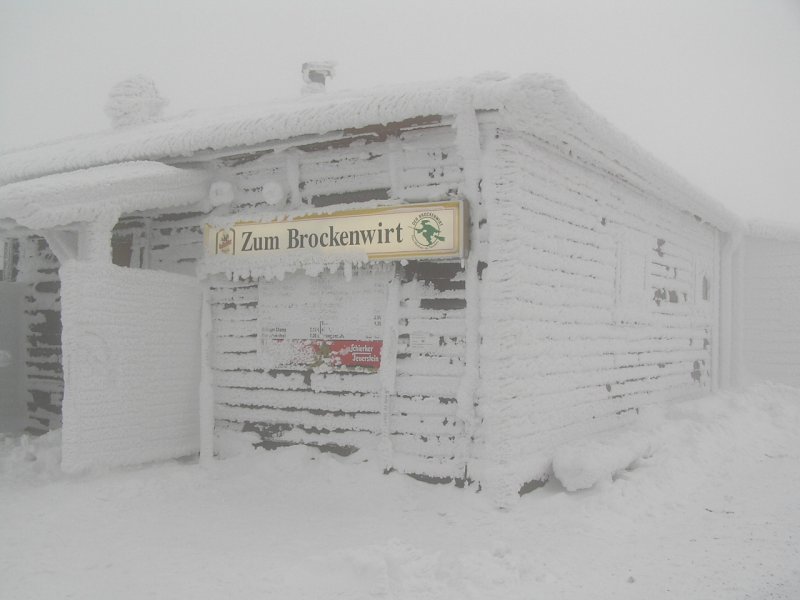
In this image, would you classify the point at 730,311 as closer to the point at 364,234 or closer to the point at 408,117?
the point at 364,234

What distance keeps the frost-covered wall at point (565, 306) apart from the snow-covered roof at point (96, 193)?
360 cm

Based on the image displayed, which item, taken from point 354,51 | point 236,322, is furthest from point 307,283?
point 354,51

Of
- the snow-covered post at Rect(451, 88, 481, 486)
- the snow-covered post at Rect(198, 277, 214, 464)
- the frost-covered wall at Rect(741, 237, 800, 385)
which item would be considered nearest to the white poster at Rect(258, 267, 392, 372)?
the snow-covered post at Rect(198, 277, 214, 464)

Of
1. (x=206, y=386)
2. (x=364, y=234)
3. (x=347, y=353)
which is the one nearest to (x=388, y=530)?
(x=347, y=353)

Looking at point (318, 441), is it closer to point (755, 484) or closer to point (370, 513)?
point (370, 513)

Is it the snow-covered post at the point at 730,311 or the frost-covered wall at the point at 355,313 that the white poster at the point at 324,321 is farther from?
the snow-covered post at the point at 730,311

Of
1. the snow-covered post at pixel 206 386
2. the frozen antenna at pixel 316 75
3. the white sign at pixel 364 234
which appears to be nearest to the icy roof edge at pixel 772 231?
the frozen antenna at pixel 316 75

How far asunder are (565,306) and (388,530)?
→ 3244mm

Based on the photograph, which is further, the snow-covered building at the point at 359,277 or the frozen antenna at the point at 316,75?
the frozen antenna at the point at 316,75

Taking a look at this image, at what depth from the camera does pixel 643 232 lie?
941 centimetres

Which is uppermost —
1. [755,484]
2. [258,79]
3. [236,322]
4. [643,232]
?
[258,79]

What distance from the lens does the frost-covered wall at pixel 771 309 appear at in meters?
13.7

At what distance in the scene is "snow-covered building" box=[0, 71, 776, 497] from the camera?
626cm

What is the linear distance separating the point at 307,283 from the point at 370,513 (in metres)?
2.58
